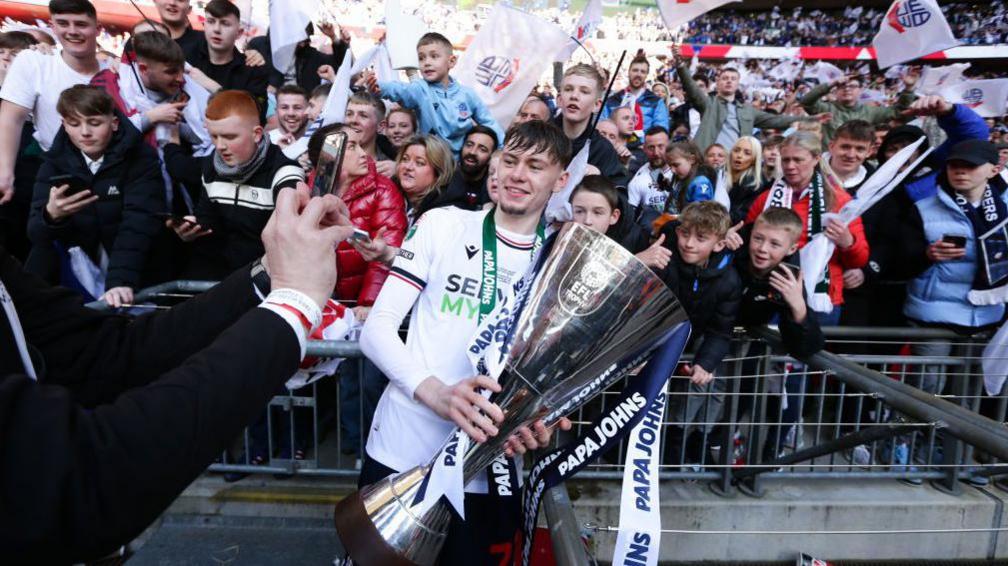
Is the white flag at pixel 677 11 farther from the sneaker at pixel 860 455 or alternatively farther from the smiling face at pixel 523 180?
the smiling face at pixel 523 180

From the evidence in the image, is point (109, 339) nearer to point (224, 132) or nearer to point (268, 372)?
point (268, 372)

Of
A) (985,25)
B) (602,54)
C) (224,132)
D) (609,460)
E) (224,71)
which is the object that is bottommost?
(609,460)

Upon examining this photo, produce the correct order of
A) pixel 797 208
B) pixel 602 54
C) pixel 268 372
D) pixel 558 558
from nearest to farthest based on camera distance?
pixel 268 372, pixel 558 558, pixel 797 208, pixel 602 54

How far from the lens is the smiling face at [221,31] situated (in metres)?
4.96

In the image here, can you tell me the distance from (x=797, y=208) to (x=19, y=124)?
17.3ft

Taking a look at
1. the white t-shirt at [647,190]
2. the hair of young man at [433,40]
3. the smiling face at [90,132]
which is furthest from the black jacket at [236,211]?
the white t-shirt at [647,190]

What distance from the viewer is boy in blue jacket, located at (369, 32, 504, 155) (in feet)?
16.9

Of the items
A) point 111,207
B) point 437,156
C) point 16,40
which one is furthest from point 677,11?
point 16,40

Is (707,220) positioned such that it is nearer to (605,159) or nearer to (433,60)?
(605,159)

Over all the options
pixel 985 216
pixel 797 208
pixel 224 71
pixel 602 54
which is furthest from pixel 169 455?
pixel 602 54

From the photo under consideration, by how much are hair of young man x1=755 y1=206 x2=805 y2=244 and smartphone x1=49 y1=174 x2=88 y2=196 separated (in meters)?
3.85

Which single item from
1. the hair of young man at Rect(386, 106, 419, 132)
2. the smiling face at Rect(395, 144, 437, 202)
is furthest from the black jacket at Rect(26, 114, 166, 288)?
the hair of young man at Rect(386, 106, 419, 132)

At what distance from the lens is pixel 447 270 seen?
6.62ft

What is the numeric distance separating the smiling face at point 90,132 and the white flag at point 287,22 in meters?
2.13
